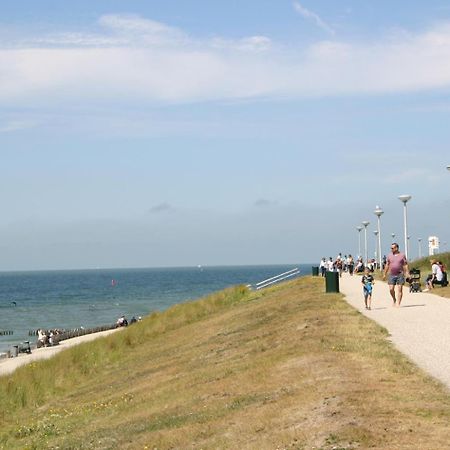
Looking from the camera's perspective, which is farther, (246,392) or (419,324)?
(419,324)

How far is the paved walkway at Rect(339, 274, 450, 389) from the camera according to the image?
14.2m

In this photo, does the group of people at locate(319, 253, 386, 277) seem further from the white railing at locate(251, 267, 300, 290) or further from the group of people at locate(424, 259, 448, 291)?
the group of people at locate(424, 259, 448, 291)

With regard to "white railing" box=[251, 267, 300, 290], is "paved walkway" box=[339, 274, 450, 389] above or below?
below

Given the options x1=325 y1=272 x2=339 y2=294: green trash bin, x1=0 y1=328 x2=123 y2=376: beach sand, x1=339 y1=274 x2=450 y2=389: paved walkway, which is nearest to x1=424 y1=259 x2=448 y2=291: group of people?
x1=339 y1=274 x2=450 y2=389: paved walkway

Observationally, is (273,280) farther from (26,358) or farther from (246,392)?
(246,392)

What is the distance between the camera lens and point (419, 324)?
64.1 ft

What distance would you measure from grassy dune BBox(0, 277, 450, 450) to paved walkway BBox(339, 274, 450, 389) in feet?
1.29

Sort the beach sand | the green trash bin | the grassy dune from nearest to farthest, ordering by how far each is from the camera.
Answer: the grassy dune → the green trash bin → the beach sand

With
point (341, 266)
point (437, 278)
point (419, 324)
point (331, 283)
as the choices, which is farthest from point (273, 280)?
point (419, 324)

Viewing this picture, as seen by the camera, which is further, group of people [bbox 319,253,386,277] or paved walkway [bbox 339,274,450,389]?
group of people [bbox 319,253,386,277]

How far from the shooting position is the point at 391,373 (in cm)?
1291

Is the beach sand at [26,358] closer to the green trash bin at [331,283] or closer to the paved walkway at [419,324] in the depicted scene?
the green trash bin at [331,283]

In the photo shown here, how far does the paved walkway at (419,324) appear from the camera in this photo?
46.5ft

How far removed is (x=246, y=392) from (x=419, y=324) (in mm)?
7113
